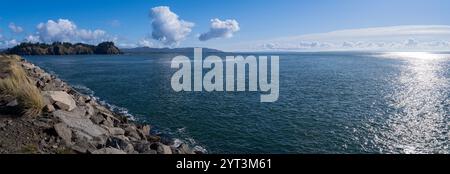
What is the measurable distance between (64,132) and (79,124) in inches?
100

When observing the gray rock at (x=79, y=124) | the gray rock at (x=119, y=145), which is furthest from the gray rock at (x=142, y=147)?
the gray rock at (x=79, y=124)

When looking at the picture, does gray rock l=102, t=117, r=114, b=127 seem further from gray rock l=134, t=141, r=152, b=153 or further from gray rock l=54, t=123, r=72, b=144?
gray rock l=54, t=123, r=72, b=144

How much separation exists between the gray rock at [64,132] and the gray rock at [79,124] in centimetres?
146

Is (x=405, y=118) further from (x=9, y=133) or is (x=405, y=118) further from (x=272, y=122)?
(x=9, y=133)

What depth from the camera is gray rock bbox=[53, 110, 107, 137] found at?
677 inches

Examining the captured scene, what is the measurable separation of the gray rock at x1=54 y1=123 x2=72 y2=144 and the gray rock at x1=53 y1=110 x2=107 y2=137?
1457 millimetres

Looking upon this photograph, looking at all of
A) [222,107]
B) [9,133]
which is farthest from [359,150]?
[9,133]

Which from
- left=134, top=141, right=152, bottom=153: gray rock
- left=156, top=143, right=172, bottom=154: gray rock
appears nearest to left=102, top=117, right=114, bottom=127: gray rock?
left=134, top=141, right=152, bottom=153: gray rock

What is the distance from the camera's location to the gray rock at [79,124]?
17.2m

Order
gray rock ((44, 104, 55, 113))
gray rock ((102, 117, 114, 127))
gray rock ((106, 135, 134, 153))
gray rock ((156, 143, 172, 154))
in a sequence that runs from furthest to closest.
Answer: gray rock ((102, 117, 114, 127))
gray rock ((44, 104, 55, 113))
gray rock ((156, 143, 172, 154))
gray rock ((106, 135, 134, 153))

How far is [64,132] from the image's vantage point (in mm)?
15211

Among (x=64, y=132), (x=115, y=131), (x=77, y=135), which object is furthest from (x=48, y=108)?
(x=115, y=131)

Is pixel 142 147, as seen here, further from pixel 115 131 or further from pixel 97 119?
pixel 97 119

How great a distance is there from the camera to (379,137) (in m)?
25.4
